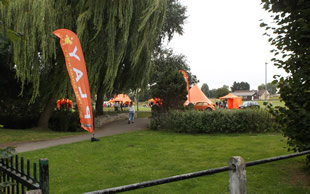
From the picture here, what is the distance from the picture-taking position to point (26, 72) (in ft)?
39.5

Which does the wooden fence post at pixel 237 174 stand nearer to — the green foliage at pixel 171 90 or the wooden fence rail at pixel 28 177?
the wooden fence rail at pixel 28 177

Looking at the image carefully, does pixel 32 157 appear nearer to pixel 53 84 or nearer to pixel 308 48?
pixel 53 84

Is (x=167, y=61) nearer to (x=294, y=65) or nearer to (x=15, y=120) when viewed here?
(x=15, y=120)

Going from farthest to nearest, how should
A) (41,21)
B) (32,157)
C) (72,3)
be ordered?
(72,3) → (41,21) → (32,157)

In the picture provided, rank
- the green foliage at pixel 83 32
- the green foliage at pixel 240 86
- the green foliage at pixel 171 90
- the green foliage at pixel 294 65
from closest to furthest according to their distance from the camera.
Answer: the green foliage at pixel 294 65 < the green foliage at pixel 83 32 < the green foliage at pixel 171 90 < the green foliage at pixel 240 86

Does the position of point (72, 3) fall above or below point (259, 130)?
above

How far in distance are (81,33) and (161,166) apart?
8.20 m

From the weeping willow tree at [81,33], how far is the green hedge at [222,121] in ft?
13.9

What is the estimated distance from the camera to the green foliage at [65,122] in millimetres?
15289

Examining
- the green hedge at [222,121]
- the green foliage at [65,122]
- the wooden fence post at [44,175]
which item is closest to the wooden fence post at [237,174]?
the wooden fence post at [44,175]

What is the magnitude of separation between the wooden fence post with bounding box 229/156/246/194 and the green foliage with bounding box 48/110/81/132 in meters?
13.9

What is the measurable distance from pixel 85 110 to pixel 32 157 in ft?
8.15

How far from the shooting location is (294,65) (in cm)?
511

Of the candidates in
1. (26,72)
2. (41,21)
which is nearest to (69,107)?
(26,72)
